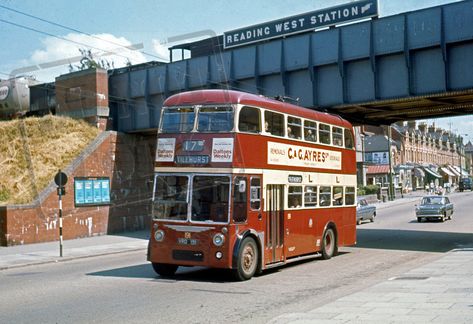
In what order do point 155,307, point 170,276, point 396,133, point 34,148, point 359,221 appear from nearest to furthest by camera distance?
point 155,307
point 170,276
point 34,148
point 359,221
point 396,133

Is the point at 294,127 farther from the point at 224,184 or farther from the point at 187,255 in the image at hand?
the point at 187,255

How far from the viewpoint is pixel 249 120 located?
14414mm

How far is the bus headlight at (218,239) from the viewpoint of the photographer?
13.4m

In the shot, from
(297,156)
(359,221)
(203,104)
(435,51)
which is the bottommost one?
(359,221)

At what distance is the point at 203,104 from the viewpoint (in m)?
14.3

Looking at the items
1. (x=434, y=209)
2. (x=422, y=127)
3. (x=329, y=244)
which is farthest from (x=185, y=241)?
(x=422, y=127)

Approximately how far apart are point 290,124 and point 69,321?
29.0ft

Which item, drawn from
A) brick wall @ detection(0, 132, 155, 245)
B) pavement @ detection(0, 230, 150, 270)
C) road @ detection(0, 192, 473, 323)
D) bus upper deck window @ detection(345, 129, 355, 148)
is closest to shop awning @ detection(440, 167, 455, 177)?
brick wall @ detection(0, 132, 155, 245)

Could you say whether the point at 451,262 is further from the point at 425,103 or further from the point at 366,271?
the point at 425,103

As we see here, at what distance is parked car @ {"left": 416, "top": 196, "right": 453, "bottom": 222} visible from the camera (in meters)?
38.5

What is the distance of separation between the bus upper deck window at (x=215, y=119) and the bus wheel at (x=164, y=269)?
3461 mm

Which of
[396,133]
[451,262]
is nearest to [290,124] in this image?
[451,262]

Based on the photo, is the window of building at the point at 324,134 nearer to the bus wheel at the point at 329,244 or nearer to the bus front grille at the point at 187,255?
the bus wheel at the point at 329,244

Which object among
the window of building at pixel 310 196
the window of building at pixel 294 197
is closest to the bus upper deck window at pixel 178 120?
the window of building at pixel 294 197
